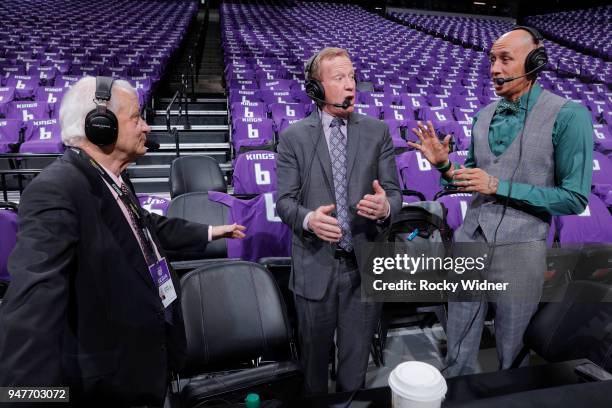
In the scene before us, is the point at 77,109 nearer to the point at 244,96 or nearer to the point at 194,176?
the point at 194,176

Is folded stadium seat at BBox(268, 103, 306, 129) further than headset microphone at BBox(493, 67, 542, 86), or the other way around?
folded stadium seat at BBox(268, 103, 306, 129)

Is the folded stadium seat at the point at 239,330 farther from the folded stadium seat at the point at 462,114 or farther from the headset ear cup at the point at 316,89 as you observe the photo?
the folded stadium seat at the point at 462,114

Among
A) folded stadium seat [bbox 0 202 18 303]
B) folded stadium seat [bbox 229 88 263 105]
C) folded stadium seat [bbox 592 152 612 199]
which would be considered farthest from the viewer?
folded stadium seat [bbox 229 88 263 105]

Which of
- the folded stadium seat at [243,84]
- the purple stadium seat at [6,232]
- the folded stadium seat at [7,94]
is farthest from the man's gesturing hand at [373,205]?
the folded stadium seat at [7,94]

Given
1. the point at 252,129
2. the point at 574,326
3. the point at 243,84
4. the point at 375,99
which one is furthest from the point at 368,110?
the point at 574,326

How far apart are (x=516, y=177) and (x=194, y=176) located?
234cm

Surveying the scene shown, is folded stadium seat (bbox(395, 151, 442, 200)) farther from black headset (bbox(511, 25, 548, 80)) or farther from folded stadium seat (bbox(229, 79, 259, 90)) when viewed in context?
folded stadium seat (bbox(229, 79, 259, 90))

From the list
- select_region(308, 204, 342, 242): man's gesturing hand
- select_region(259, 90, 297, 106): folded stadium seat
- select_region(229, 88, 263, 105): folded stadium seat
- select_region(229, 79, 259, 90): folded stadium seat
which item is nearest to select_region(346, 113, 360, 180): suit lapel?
select_region(308, 204, 342, 242): man's gesturing hand

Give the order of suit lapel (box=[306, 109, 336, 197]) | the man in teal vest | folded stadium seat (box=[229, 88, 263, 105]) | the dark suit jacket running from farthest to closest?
1. folded stadium seat (box=[229, 88, 263, 105])
2. suit lapel (box=[306, 109, 336, 197])
3. the man in teal vest
4. the dark suit jacket

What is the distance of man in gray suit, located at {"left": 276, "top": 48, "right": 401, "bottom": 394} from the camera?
5.07ft

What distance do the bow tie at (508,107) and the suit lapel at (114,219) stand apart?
4.25ft

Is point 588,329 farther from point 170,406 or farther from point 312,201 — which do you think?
point 170,406

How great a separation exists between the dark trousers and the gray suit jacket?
62 millimetres

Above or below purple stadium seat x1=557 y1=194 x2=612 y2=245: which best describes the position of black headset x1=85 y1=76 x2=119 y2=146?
above
